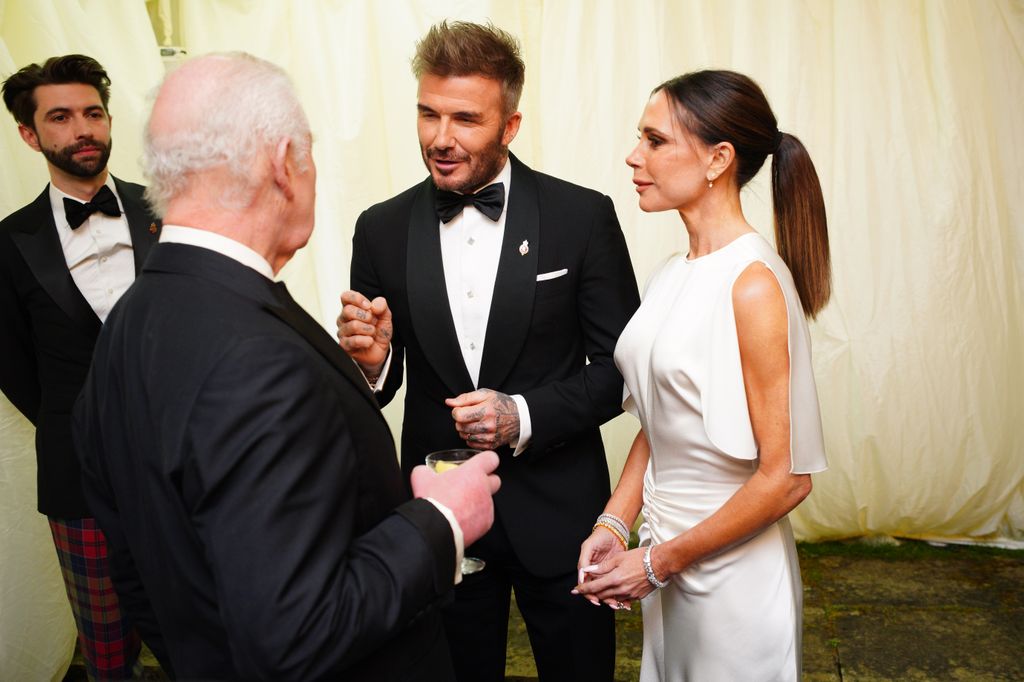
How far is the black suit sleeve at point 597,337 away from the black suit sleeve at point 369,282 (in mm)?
389

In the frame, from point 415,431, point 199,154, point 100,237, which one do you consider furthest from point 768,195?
point 199,154

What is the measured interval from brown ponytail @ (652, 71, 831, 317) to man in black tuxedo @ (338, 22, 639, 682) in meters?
0.44

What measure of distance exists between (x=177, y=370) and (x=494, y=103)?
4.14 feet

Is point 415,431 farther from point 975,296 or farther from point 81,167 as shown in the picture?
point 975,296

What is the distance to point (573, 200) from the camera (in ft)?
7.58

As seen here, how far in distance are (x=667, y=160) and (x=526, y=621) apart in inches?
46.8

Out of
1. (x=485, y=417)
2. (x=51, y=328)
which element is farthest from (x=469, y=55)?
(x=51, y=328)

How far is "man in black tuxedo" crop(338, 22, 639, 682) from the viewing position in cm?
220

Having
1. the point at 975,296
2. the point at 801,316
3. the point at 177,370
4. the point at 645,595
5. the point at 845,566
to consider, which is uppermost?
the point at 177,370

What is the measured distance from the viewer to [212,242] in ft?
4.17

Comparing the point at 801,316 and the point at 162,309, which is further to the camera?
the point at 801,316

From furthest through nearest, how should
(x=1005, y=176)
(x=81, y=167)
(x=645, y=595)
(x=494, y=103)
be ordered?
(x=1005, y=176) < (x=81, y=167) < (x=494, y=103) < (x=645, y=595)

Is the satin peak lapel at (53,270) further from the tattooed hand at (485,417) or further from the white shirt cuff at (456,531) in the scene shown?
the white shirt cuff at (456,531)

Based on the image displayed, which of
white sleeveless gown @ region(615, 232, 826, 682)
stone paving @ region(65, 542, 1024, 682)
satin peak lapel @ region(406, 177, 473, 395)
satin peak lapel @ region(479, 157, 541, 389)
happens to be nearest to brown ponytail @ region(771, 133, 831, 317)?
white sleeveless gown @ region(615, 232, 826, 682)
